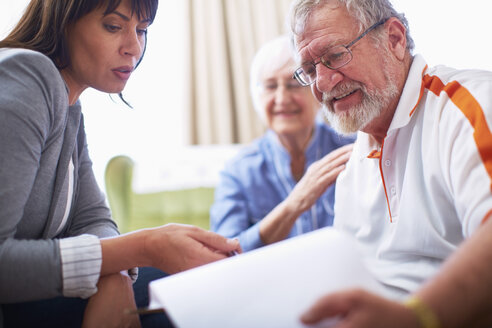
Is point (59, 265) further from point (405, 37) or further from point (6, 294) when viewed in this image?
point (405, 37)

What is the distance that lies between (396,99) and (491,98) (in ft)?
1.05

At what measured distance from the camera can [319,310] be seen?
50 centimetres

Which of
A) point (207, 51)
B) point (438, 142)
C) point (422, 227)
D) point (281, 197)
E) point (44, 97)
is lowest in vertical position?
point (281, 197)

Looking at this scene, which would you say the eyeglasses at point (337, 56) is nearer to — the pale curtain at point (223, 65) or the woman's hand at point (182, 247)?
the woman's hand at point (182, 247)

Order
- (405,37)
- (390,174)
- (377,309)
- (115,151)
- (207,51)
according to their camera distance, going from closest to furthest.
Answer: (377,309)
(390,174)
(405,37)
(115,151)
(207,51)

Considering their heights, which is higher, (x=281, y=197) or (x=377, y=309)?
(x=377, y=309)

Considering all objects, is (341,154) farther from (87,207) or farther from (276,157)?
(87,207)

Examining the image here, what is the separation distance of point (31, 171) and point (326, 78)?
78cm

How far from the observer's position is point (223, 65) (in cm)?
302

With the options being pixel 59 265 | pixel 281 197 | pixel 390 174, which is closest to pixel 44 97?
pixel 59 265

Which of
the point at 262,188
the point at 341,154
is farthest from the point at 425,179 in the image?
the point at 262,188

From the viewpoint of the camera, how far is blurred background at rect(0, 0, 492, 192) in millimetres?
2754

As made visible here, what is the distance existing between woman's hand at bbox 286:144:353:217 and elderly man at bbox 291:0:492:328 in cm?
10

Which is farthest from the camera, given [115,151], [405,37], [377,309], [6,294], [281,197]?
[115,151]
